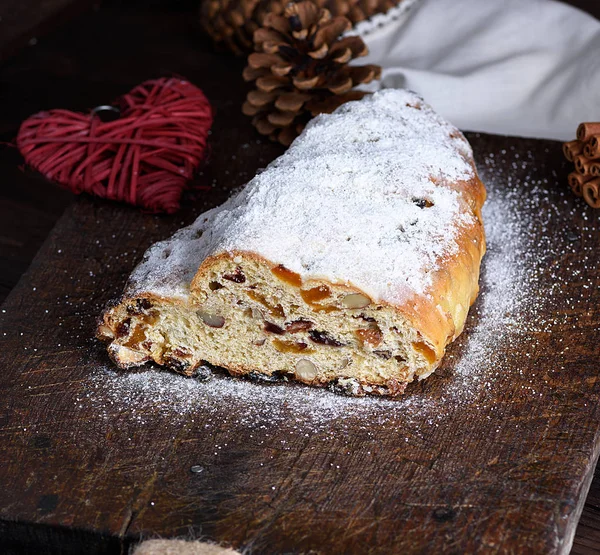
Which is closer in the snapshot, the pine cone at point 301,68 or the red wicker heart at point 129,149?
the red wicker heart at point 129,149

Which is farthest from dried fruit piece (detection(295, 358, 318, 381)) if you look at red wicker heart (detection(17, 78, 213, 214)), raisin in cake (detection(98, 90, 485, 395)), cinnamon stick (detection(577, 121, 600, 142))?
cinnamon stick (detection(577, 121, 600, 142))

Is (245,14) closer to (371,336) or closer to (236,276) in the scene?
(236,276)

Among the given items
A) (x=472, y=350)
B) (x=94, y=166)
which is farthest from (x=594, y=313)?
(x=94, y=166)

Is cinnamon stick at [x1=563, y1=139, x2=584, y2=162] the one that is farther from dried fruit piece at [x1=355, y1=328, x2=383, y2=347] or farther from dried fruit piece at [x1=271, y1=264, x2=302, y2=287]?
dried fruit piece at [x1=271, y1=264, x2=302, y2=287]

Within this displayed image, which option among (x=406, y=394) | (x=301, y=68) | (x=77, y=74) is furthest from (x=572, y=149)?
(x=77, y=74)

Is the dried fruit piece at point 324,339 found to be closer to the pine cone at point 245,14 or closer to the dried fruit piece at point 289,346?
the dried fruit piece at point 289,346

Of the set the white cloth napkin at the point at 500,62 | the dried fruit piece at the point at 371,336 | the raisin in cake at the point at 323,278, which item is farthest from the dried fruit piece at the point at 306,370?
the white cloth napkin at the point at 500,62
